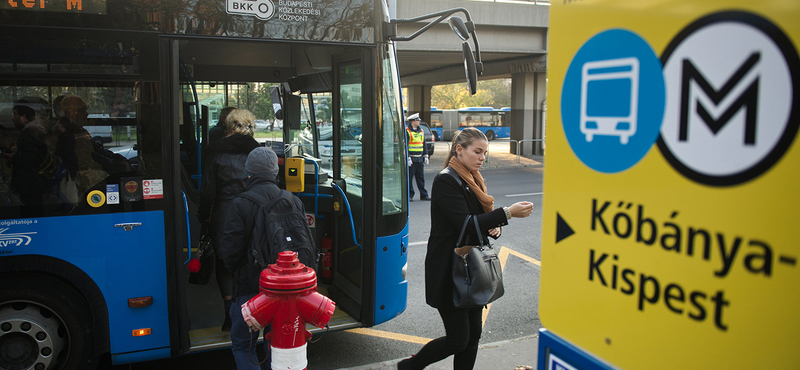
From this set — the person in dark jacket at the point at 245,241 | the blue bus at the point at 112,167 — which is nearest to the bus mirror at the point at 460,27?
the blue bus at the point at 112,167

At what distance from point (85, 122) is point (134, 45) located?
0.58m

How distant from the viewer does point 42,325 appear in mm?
3588

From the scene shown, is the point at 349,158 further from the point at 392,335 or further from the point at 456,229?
the point at 456,229

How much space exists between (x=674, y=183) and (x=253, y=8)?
10.7ft

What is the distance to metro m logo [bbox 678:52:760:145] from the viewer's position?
1.04 meters

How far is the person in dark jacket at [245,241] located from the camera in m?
3.56

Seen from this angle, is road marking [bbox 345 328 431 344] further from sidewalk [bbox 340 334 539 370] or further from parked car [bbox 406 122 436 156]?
parked car [bbox 406 122 436 156]

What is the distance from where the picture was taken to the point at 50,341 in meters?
3.62

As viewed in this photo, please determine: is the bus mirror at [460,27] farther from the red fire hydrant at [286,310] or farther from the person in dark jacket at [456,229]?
the red fire hydrant at [286,310]

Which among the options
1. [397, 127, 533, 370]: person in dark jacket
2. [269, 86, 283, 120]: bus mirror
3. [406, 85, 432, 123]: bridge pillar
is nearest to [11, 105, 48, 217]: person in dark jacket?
[397, 127, 533, 370]: person in dark jacket

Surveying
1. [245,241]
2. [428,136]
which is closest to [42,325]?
[245,241]

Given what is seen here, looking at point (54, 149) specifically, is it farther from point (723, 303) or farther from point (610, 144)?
point (723, 303)

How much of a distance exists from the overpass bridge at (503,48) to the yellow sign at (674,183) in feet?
42.8

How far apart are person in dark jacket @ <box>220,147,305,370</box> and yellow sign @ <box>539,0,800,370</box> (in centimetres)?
239
